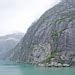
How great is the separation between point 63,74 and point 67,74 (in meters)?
2.10

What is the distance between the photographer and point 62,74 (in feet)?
511

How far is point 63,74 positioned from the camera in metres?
156

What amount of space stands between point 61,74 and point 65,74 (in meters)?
2.13

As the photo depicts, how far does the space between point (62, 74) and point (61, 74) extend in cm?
59

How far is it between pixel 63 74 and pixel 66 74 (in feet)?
5.09

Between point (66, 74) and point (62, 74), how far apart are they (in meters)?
2.08

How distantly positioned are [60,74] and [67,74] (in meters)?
3.60

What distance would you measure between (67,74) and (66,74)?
777 mm

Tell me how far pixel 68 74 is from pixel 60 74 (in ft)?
13.5

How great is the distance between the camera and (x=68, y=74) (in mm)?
155250

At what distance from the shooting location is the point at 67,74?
155 metres

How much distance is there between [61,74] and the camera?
156m

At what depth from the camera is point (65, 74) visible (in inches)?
6142

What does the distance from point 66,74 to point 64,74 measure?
3.40 ft
